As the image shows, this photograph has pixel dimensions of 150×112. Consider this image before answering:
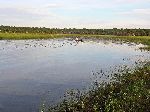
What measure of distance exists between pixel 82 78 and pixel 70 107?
11.0 meters

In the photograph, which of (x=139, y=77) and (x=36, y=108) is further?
(x=139, y=77)

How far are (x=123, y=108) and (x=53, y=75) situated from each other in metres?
13.4

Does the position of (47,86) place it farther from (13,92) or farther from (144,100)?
(144,100)

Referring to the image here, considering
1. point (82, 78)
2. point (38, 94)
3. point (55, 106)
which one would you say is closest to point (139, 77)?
point (82, 78)

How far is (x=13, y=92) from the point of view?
67.3 feet

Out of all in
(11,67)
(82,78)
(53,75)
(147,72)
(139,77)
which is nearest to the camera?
(139,77)

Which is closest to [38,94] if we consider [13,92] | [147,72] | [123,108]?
[13,92]

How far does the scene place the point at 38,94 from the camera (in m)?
20.0

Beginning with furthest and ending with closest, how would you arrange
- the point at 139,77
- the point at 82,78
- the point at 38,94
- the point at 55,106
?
the point at 82,78
the point at 139,77
the point at 38,94
the point at 55,106

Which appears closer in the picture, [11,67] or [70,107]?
[70,107]

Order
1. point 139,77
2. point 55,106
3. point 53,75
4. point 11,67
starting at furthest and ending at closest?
point 11,67 → point 53,75 → point 139,77 → point 55,106

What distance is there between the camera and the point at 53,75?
27.6 meters

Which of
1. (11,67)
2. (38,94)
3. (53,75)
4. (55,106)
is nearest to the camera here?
(55,106)

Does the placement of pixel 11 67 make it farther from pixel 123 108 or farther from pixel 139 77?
pixel 123 108
